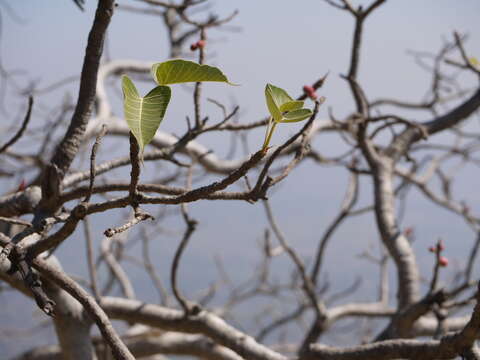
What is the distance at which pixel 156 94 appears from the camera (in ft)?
1.57

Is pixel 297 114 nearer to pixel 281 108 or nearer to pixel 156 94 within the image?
pixel 281 108

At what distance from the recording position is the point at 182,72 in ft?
1.56

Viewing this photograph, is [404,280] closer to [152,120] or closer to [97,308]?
[97,308]

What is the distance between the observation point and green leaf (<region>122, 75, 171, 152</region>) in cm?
45

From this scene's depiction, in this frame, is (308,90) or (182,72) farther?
(308,90)

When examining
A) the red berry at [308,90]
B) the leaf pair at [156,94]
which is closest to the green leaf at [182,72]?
the leaf pair at [156,94]

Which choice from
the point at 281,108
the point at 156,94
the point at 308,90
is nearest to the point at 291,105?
the point at 281,108

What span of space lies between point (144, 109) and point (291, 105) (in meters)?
0.14

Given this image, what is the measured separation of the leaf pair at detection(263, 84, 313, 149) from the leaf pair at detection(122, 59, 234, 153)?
0.14ft

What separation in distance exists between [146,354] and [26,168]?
123cm

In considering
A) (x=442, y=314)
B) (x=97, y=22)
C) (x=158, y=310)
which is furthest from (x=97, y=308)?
(x=442, y=314)

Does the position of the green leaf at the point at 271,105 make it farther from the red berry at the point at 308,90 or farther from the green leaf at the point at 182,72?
the red berry at the point at 308,90

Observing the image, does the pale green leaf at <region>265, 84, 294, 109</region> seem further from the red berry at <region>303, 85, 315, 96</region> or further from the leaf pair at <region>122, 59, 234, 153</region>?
the red berry at <region>303, 85, 315, 96</region>

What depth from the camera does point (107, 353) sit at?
185cm
